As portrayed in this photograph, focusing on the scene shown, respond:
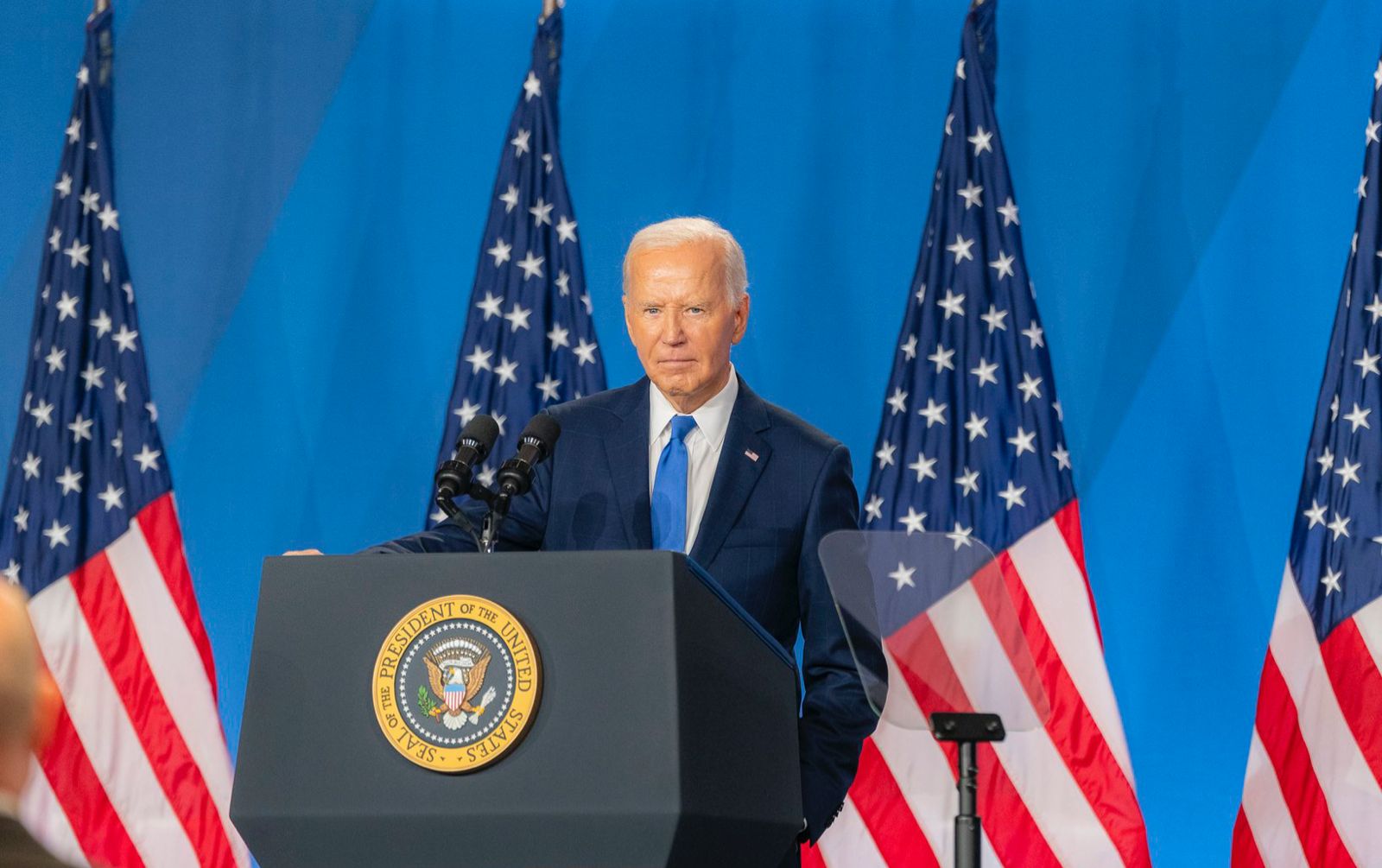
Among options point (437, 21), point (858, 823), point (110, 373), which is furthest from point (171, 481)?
point (858, 823)

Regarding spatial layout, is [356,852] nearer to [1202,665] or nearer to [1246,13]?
[1202,665]

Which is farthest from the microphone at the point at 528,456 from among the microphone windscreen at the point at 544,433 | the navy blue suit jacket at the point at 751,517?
the navy blue suit jacket at the point at 751,517

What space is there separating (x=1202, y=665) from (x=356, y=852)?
12.5 ft

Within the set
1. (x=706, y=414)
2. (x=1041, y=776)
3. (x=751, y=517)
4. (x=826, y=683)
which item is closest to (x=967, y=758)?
(x=826, y=683)

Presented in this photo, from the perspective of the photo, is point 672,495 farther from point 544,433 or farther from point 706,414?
point 544,433

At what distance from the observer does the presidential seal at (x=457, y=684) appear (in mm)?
1584

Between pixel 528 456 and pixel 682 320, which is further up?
pixel 682 320

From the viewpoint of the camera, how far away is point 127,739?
188 inches

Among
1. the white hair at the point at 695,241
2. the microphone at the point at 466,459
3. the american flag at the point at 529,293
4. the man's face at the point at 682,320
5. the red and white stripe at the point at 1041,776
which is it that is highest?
the american flag at the point at 529,293

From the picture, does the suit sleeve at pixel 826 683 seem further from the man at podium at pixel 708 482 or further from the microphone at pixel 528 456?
the microphone at pixel 528 456

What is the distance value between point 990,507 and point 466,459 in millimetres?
3002

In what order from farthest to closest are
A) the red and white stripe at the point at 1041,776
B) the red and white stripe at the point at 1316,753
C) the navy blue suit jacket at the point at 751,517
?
1. the red and white stripe at the point at 1041,776
2. the red and white stripe at the point at 1316,753
3. the navy blue suit jacket at the point at 751,517

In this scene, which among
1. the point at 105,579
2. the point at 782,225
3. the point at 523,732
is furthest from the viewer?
the point at 782,225

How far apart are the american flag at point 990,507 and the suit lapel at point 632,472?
2.19 m
